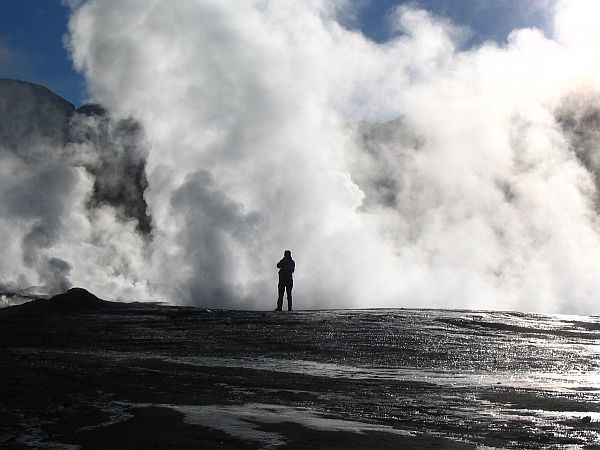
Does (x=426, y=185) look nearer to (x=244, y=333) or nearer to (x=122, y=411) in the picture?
(x=244, y=333)

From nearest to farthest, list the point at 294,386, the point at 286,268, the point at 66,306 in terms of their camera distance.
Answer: the point at 294,386 → the point at 66,306 → the point at 286,268

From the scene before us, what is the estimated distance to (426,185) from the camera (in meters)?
55.2

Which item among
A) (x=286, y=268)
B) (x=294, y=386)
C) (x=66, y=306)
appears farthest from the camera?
(x=286, y=268)

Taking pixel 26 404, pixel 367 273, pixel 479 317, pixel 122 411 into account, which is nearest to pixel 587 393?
pixel 122 411

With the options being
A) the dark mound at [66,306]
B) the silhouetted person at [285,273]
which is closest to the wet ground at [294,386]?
the dark mound at [66,306]

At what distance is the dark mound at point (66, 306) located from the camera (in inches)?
639

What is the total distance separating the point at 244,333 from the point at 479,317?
5.77m

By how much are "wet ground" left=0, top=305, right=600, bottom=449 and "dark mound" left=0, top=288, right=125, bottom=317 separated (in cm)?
267

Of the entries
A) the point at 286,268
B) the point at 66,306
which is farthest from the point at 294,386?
the point at 66,306

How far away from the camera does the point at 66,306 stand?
16734 millimetres

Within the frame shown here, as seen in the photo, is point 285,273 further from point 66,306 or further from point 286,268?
point 66,306

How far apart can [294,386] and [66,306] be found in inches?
427

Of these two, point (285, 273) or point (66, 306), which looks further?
point (285, 273)

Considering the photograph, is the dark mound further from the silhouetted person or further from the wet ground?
the silhouetted person
